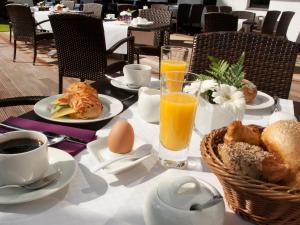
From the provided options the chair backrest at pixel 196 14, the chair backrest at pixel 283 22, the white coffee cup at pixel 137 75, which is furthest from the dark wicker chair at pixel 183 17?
the white coffee cup at pixel 137 75

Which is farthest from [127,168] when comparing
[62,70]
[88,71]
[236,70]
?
[62,70]

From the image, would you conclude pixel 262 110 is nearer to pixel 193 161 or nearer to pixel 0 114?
pixel 193 161

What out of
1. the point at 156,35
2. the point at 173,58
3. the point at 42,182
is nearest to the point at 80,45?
the point at 156,35

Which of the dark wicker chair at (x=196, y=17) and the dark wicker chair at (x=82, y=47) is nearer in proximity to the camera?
the dark wicker chair at (x=82, y=47)

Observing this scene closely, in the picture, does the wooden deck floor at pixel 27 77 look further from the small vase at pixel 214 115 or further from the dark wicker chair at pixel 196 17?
the dark wicker chair at pixel 196 17

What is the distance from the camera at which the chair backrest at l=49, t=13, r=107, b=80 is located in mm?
2361

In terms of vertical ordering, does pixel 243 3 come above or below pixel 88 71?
above

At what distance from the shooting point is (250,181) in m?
0.42

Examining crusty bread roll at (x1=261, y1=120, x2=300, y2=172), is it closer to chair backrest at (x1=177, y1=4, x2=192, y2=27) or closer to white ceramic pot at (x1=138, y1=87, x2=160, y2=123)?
white ceramic pot at (x1=138, y1=87, x2=160, y2=123)

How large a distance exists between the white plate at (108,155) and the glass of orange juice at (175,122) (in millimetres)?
44

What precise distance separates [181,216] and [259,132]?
0.26 m

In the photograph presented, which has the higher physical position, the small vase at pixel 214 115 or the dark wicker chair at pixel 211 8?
the dark wicker chair at pixel 211 8

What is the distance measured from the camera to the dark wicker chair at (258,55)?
140cm

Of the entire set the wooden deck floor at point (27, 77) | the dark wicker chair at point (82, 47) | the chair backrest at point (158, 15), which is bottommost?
the wooden deck floor at point (27, 77)
